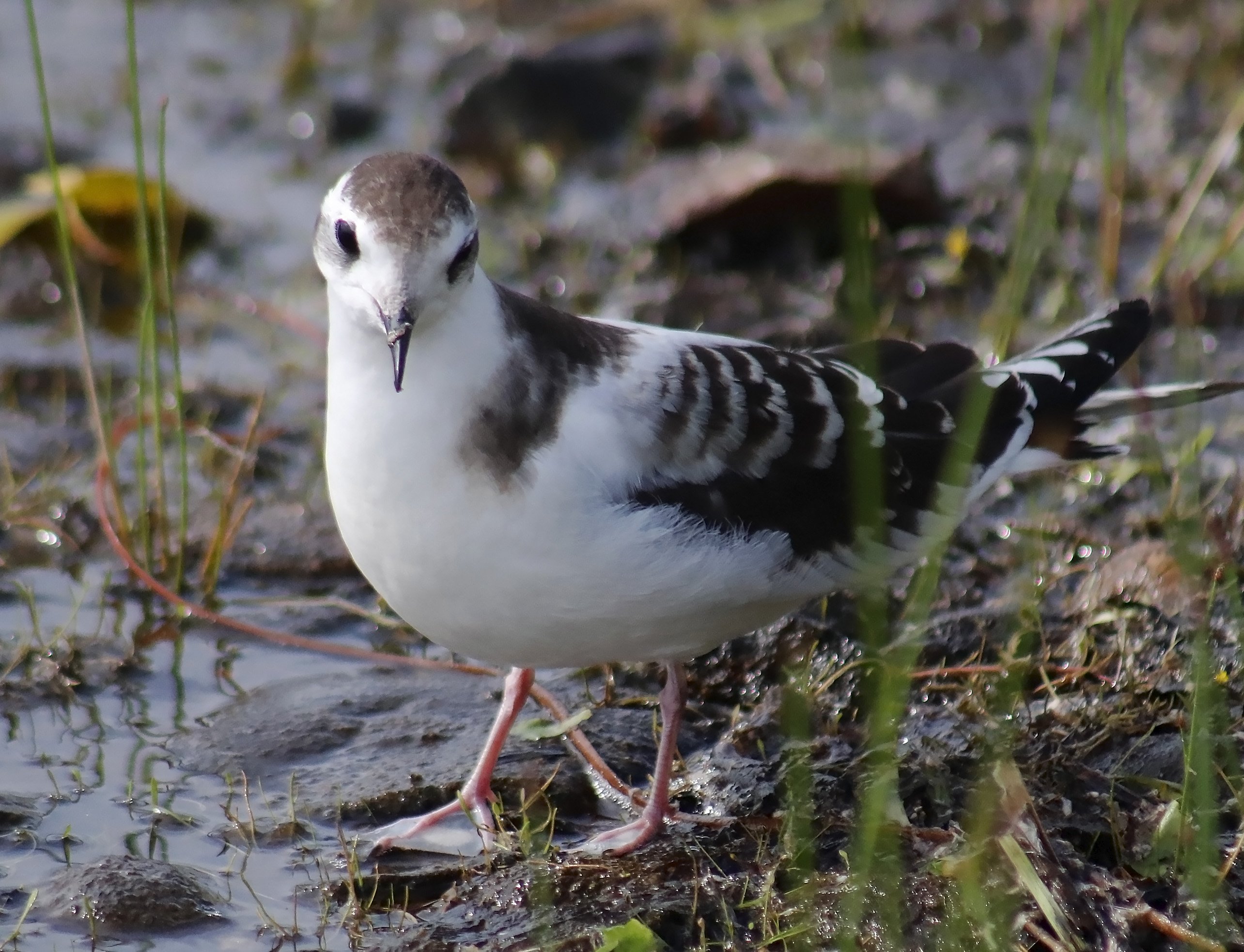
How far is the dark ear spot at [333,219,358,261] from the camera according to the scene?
13.7 feet

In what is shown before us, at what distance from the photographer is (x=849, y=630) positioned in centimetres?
570

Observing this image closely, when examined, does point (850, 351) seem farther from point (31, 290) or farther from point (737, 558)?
point (31, 290)

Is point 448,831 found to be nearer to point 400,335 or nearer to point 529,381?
point 529,381

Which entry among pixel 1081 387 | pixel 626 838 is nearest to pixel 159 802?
pixel 626 838

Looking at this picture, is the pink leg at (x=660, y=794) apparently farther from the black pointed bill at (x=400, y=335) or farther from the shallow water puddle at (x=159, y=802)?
the black pointed bill at (x=400, y=335)

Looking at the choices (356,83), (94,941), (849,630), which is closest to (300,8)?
(356,83)

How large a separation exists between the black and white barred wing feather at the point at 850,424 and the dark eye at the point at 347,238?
0.94 metres

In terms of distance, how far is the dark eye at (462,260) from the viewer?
4172 mm

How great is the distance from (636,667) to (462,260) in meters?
2.03

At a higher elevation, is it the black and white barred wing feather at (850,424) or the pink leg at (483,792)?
the black and white barred wing feather at (850,424)

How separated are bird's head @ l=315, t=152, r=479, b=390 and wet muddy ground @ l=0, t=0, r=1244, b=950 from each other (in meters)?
1.02

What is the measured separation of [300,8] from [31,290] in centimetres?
360

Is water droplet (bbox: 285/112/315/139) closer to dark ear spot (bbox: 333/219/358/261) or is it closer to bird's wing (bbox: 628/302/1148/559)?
bird's wing (bbox: 628/302/1148/559)

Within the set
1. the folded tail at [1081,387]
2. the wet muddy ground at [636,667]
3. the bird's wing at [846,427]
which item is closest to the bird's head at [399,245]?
the bird's wing at [846,427]
